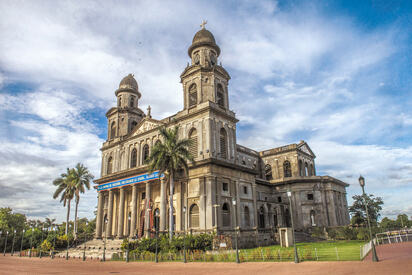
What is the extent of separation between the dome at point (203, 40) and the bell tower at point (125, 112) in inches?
560

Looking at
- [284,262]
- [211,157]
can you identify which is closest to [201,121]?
[211,157]

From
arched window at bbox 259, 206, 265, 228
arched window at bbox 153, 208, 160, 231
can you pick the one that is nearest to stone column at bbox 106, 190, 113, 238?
arched window at bbox 153, 208, 160, 231

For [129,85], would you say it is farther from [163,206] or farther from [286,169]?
[286,169]

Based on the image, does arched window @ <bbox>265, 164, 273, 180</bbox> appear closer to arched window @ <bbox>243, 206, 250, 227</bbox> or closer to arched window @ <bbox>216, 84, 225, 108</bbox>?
arched window @ <bbox>243, 206, 250, 227</bbox>

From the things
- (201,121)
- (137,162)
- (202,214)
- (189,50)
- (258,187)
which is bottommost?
(202,214)

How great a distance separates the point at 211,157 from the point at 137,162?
14.2 meters

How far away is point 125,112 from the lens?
5094 centimetres

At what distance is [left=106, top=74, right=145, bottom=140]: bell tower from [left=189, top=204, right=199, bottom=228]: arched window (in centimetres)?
2065

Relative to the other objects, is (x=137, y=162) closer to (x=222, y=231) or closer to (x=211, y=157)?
(x=211, y=157)

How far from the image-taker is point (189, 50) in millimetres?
44438

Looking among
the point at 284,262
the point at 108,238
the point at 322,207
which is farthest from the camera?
the point at 322,207

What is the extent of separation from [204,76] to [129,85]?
1817 cm

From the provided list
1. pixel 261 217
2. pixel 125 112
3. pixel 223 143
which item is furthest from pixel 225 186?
pixel 125 112

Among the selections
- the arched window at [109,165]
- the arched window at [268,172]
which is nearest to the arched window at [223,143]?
the arched window at [109,165]
